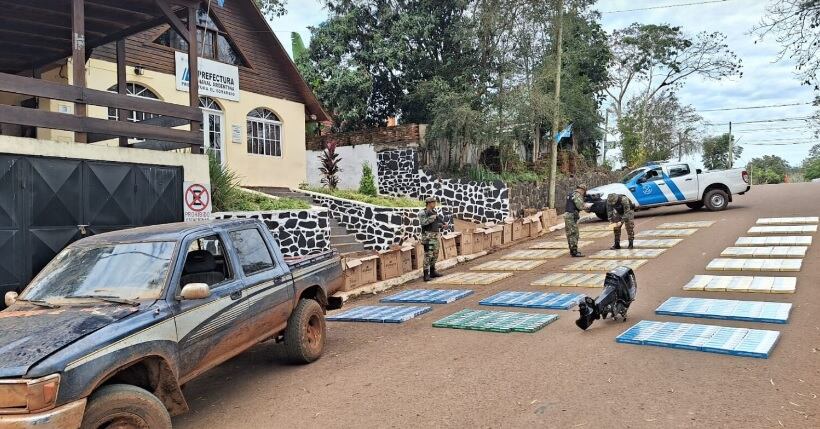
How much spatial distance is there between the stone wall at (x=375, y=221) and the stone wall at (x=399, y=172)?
5.40 metres

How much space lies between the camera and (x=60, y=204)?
24.8 ft

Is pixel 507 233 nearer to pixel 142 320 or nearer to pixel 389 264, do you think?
pixel 389 264

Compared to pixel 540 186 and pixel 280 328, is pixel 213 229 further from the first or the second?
pixel 540 186

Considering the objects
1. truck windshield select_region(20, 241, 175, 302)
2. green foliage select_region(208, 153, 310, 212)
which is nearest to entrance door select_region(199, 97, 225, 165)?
green foliage select_region(208, 153, 310, 212)

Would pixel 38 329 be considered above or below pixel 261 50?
below

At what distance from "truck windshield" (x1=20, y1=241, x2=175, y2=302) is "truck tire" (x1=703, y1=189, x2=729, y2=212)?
18609 mm

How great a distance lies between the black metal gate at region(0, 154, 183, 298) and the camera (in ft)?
22.9

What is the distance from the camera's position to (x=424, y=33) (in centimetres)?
2114

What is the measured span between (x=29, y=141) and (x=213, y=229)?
156 inches

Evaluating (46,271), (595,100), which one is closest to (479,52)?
(595,100)

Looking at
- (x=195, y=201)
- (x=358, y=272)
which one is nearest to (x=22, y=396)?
(x=195, y=201)

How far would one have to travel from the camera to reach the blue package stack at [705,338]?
5.37 meters

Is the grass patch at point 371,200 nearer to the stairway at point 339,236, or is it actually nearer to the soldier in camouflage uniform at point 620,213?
the stairway at point 339,236

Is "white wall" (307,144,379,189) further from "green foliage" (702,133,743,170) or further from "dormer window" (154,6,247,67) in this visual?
"green foliage" (702,133,743,170)
